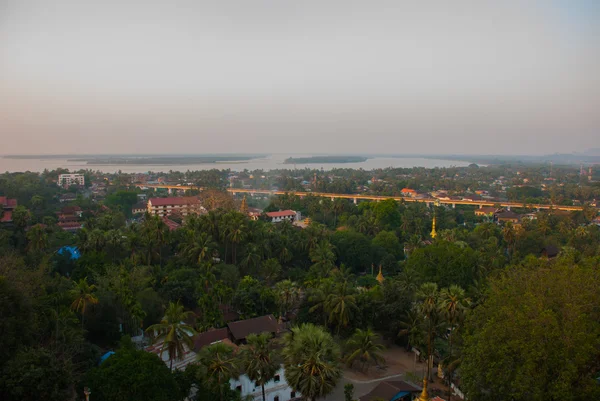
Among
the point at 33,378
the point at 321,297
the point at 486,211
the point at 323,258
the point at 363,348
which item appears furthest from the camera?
the point at 486,211

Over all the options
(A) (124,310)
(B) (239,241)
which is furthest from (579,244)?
(A) (124,310)

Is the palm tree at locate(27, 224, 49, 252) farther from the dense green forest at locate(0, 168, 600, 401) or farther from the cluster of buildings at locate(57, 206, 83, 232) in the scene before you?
the cluster of buildings at locate(57, 206, 83, 232)

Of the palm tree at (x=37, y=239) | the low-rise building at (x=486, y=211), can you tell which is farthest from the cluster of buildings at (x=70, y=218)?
the low-rise building at (x=486, y=211)

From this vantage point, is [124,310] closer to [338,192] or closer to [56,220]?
[56,220]

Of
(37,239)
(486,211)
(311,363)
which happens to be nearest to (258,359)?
(311,363)

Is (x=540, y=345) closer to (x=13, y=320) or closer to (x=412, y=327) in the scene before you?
(x=412, y=327)

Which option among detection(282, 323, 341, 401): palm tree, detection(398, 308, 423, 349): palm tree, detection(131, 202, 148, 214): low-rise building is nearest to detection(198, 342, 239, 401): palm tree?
detection(282, 323, 341, 401): palm tree

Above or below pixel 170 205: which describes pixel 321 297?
below
